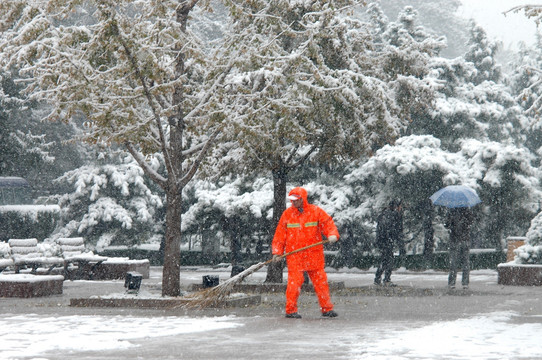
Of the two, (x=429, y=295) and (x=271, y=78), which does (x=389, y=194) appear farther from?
(x=271, y=78)

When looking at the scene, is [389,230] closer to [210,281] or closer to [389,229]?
[389,229]

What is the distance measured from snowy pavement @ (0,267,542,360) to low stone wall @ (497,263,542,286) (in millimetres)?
5677

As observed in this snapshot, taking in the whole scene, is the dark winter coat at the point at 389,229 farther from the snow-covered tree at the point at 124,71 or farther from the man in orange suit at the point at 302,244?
the man in orange suit at the point at 302,244

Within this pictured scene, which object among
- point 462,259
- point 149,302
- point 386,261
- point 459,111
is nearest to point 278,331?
point 149,302

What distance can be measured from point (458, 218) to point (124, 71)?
348 inches

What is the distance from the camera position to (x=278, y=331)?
35.2 feet

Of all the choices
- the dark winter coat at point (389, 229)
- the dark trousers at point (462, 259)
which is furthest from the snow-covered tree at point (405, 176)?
the dark trousers at point (462, 259)

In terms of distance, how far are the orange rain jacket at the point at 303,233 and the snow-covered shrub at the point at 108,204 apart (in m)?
23.9

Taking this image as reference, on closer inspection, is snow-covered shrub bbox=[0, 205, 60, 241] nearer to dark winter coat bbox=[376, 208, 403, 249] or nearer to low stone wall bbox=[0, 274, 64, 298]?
low stone wall bbox=[0, 274, 64, 298]

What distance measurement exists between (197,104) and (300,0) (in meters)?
4.05

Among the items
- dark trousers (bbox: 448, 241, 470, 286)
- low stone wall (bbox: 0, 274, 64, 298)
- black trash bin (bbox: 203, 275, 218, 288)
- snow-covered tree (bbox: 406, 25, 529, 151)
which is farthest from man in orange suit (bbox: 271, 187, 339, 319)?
snow-covered tree (bbox: 406, 25, 529, 151)

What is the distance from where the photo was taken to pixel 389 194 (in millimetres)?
31391

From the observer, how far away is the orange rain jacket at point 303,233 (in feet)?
40.9

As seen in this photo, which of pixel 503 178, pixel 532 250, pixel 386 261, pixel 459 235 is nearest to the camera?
pixel 459 235
